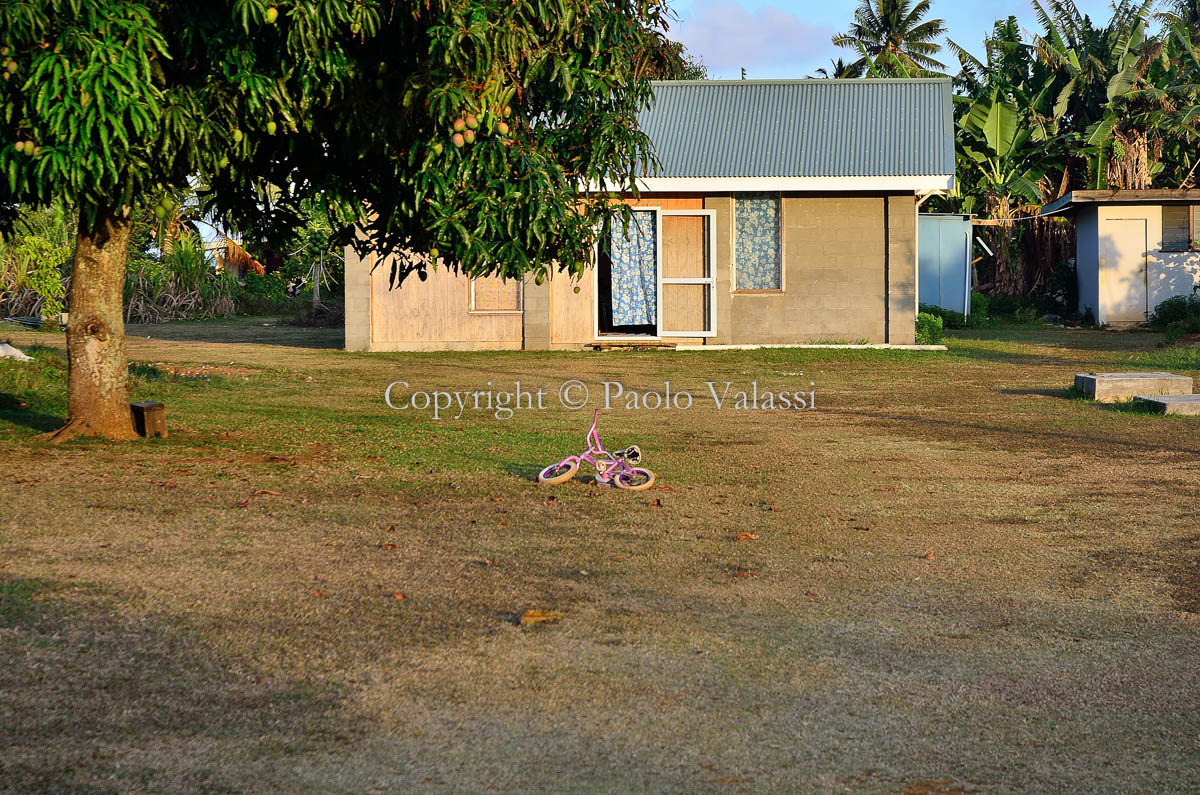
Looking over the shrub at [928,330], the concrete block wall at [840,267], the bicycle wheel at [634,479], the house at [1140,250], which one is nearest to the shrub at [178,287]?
the concrete block wall at [840,267]

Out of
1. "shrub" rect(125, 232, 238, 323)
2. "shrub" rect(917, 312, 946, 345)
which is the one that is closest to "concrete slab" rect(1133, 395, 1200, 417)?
"shrub" rect(917, 312, 946, 345)

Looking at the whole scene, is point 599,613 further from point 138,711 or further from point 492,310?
point 492,310

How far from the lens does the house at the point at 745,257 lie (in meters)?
20.0

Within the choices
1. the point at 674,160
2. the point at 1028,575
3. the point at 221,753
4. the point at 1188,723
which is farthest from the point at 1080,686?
the point at 674,160

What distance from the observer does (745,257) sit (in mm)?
20422

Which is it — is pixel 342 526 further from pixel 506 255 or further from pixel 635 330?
pixel 635 330

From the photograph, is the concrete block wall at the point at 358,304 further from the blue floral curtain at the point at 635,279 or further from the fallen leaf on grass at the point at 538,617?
the fallen leaf on grass at the point at 538,617

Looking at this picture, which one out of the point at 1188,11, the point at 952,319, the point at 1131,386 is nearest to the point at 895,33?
the point at 1188,11

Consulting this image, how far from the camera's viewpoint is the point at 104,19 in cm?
704

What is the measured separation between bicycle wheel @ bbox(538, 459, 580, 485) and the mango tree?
4.20 ft

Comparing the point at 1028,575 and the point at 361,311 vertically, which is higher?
the point at 361,311

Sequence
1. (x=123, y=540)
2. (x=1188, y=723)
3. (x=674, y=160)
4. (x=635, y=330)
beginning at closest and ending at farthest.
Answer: (x=1188, y=723) < (x=123, y=540) < (x=674, y=160) < (x=635, y=330)

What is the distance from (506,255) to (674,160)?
1295 cm

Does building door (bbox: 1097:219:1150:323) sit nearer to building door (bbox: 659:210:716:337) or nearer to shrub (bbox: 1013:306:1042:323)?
shrub (bbox: 1013:306:1042:323)
